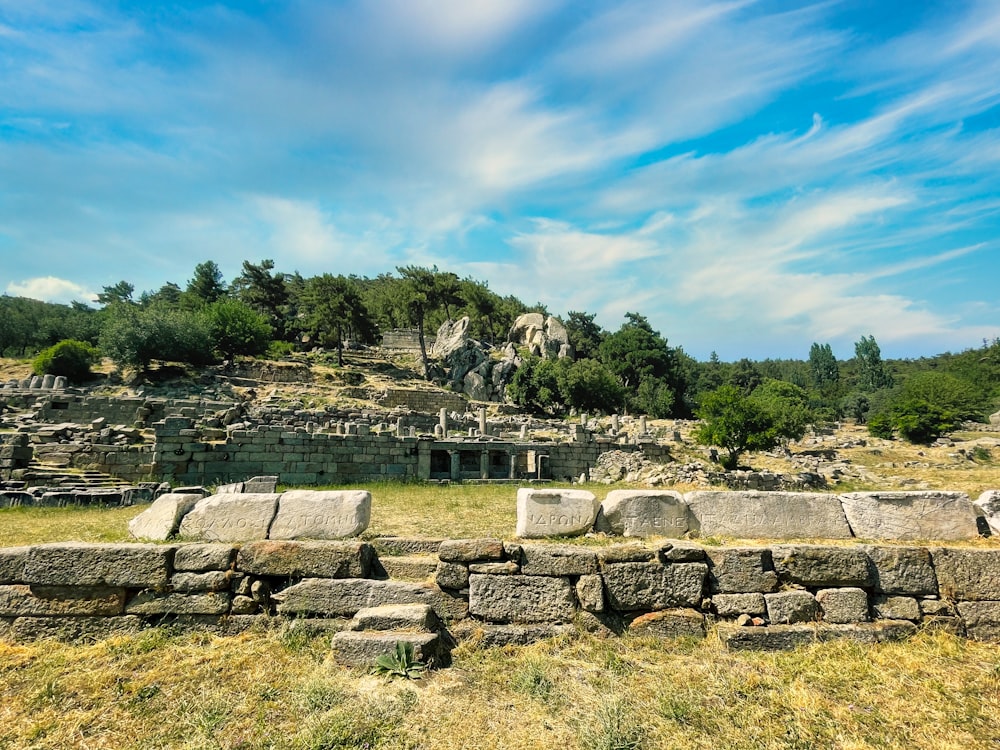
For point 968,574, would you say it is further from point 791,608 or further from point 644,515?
point 644,515

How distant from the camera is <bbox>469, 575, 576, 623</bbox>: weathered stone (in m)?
5.07

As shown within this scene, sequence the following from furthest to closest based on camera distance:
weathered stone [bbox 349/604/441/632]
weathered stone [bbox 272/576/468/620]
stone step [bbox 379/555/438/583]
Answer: stone step [bbox 379/555/438/583]
weathered stone [bbox 272/576/468/620]
weathered stone [bbox 349/604/441/632]

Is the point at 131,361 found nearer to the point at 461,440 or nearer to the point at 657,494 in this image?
the point at 461,440

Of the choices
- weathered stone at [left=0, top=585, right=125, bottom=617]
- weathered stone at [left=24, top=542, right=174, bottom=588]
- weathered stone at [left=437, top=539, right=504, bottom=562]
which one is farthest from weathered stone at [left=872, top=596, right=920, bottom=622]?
weathered stone at [left=0, top=585, right=125, bottom=617]

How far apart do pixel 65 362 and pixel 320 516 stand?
4440cm

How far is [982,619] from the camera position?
16.9ft

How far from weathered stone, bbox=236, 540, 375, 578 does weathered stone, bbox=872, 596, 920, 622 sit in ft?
16.5

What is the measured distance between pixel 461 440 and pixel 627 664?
57.0 ft

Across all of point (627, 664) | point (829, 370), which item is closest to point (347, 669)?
point (627, 664)

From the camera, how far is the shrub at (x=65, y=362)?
38.0 m

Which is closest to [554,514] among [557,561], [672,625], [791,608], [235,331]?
[557,561]

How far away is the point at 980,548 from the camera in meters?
A: 5.53

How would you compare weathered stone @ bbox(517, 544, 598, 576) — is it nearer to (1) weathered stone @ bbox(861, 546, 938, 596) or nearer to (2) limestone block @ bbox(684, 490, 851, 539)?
(2) limestone block @ bbox(684, 490, 851, 539)

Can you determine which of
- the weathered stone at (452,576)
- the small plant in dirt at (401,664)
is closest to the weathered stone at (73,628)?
the small plant in dirt at (401,664)
